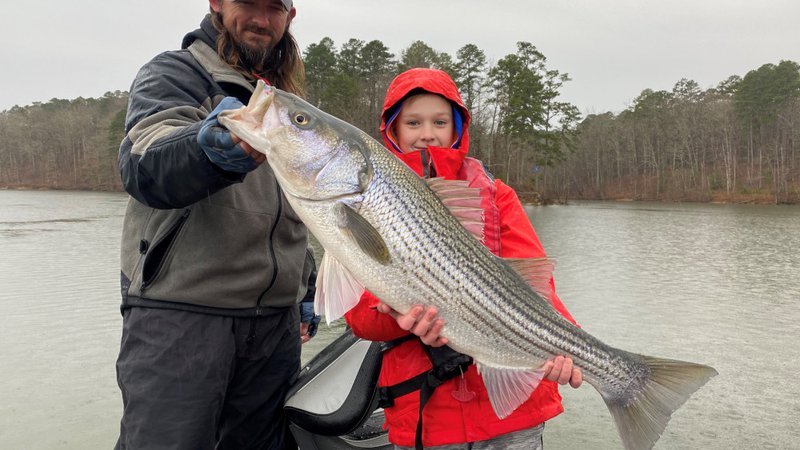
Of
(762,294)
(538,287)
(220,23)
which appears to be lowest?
(762,294)

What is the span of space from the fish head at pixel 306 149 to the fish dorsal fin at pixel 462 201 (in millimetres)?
427

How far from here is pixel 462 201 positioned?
2.69 metres

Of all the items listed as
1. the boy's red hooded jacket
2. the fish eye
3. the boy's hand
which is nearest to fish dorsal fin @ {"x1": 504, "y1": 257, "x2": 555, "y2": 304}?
the boy's red hooded jacket

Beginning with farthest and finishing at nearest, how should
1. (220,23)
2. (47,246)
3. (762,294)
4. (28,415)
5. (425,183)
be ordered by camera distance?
1. (47,246)
2. (762,294)
3. (28,415)
4. (220,23)
5. (425,183)

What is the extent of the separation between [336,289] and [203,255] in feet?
3.03

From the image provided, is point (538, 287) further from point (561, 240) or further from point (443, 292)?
point (561, 240)

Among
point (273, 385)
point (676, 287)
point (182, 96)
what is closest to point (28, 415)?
point (273, 385)

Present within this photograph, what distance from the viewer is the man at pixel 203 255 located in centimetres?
237

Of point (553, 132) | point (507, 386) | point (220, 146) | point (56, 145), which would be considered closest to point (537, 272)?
point (507, 386)

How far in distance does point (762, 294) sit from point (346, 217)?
42.8ft

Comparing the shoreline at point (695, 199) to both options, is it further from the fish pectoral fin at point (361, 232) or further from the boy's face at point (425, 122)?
the fish pectoral fin at point (361, 232)

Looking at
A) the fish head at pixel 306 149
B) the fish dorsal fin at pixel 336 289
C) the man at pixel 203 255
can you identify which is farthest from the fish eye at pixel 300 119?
the fish dorsal fin at pixel 336 289

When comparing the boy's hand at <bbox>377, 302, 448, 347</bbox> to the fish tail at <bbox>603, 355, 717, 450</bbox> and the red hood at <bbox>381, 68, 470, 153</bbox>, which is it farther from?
the red hood at <bbox>381, 68, 470, 153</bbox>

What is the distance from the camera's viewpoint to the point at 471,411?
2.77 m
